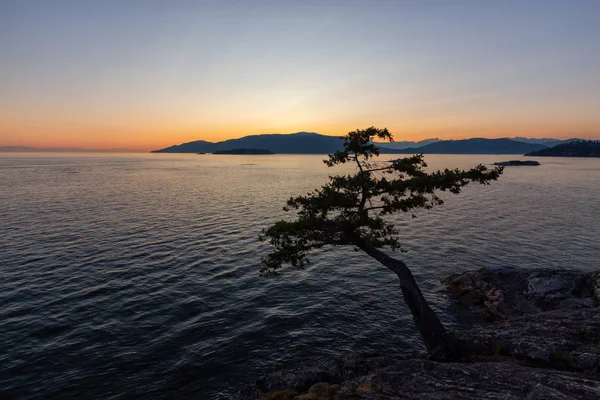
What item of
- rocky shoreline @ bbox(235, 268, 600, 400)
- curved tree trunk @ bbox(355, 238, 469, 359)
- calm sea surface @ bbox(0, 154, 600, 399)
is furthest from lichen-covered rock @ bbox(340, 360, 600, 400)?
calm sea surface @ bbox(0, 154, 600, 399)

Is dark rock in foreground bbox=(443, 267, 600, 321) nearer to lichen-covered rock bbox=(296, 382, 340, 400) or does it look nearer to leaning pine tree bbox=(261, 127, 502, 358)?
leaning pine tree bbox=(261, 127, 502, 358)

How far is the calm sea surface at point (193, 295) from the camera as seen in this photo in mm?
20234

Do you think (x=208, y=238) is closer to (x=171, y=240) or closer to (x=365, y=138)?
(x=171, y=240)

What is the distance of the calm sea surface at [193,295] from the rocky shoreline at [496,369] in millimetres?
3665

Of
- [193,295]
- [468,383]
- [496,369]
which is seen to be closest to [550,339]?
[496,369]

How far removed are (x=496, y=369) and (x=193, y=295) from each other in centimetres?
2514

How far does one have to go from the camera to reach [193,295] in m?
30.2

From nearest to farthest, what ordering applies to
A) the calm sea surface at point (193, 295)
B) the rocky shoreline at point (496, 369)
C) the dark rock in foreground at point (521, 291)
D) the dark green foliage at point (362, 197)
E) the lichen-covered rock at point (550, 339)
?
the rocky shoreline at point (496, 369)
the lichen-covered rock at point (550, 339)
the dark green foliage at point (362, 197)
the calm sea surface at point (193, 295)
the dark rock in foreground at point (521, 291)

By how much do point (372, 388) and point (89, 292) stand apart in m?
28.1

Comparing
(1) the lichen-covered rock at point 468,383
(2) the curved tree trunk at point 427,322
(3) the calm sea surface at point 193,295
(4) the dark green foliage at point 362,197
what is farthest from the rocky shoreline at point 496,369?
(4) the dark green foliage at point 362,197

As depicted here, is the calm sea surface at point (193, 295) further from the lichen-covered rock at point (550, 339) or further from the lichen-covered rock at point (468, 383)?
the lichen-covered rock at point (468, 383)

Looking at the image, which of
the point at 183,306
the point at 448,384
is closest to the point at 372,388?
the point at 448,384

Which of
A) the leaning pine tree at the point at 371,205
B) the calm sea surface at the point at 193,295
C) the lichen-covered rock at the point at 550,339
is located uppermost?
the leaning pine tree at the point at 371,205

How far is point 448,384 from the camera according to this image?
14180mm
